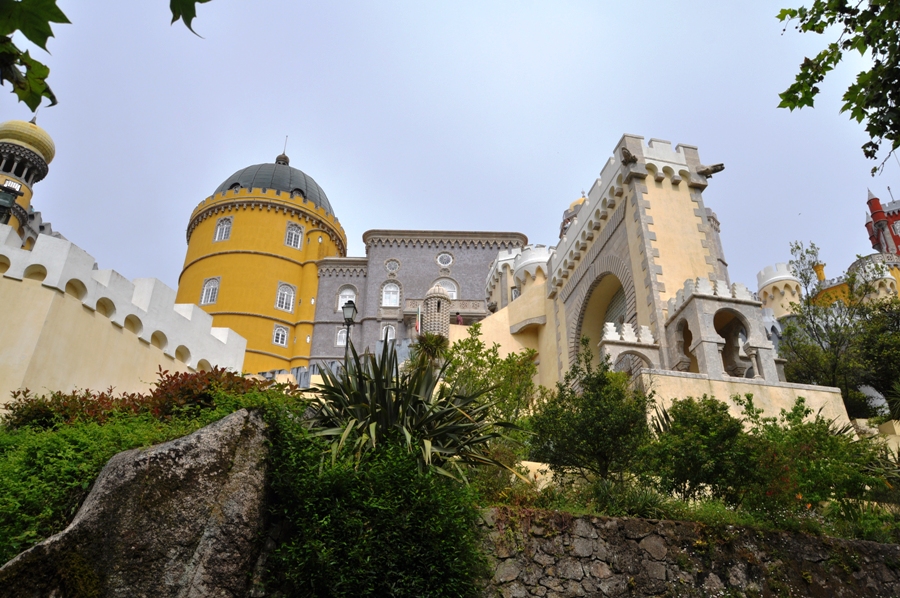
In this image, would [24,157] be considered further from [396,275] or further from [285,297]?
[396,275]

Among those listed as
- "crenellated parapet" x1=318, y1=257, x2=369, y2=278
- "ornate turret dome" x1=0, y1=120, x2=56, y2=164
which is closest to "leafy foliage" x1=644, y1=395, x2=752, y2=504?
"crenellated parapet" x1=318, y1=257, x2=369, y2=278

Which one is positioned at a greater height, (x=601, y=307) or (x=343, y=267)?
(x=343, y=267)

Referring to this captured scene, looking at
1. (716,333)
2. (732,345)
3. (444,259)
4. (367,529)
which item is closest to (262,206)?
(444,259)

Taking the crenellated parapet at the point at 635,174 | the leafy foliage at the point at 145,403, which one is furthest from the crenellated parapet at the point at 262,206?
the leafy foliage at the point at 145,403

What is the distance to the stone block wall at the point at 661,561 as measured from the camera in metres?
7.68

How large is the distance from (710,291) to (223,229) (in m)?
32.4

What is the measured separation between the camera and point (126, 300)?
590 inches

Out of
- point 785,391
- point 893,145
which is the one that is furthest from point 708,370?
point 893,145

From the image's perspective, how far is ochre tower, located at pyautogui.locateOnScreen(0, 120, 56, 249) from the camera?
35.6m

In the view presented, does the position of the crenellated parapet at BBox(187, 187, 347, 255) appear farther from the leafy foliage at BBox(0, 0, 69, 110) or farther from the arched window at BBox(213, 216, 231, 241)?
the leafy foliage at BBox(0, 0, 69, 110)

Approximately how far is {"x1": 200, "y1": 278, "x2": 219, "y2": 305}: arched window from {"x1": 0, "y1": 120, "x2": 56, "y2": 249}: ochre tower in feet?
28.8

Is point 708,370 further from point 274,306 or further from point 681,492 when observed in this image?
point 274,306

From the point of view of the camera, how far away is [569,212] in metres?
37.3

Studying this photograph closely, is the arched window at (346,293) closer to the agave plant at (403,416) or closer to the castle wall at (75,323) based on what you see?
the castle wall at (75,323)
